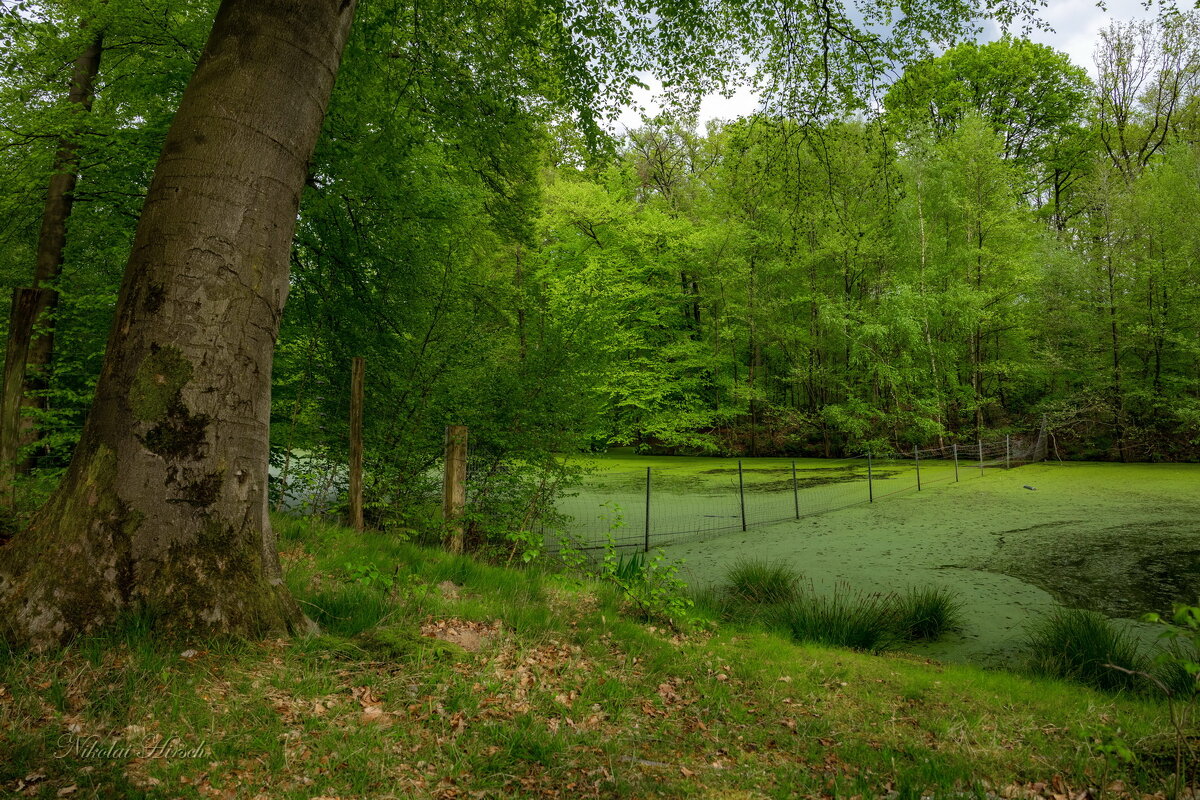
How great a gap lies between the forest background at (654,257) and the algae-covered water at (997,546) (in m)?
2.85

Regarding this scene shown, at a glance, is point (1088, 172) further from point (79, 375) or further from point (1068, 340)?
point (79, 375)

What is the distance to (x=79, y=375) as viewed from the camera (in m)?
6.02

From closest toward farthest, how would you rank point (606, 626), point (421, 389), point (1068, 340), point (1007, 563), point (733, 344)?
point (606, 626), point (421, 389), point (1007, 563), point (1068, 340), point (733, 344)

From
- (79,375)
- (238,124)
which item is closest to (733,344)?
(79,375)

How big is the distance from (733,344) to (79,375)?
18560mm

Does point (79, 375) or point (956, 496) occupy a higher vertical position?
point (79, 375)

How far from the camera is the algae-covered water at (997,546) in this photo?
545 cm

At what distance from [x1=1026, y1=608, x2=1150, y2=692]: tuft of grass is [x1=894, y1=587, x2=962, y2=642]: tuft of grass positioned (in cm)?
65

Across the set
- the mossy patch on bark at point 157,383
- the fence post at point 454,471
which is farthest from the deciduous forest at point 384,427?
the fence post at point 454,471

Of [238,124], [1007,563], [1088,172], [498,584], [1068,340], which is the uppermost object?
[1088,172]

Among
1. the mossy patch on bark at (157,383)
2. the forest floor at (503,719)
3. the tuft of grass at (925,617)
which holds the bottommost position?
the tuft of grass at (925,617)

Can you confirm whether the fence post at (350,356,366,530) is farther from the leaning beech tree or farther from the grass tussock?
the grass tussock

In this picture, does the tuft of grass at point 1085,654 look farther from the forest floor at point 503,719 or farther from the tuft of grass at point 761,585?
the tuft of grass at point 761,585

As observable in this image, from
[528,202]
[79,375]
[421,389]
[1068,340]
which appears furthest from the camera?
[1068,340]
